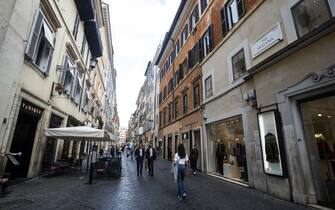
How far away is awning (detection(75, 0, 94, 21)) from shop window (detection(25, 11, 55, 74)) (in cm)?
531

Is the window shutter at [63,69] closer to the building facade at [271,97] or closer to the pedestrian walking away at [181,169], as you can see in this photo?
the pedestrian walking away at [181,169]

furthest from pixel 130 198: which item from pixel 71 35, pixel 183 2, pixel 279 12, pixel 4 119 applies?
pixel 183 2

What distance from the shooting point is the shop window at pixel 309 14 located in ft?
19.0

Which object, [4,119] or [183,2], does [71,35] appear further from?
[183,2]

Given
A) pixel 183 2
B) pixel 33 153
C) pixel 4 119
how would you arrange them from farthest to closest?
pixel 183 2
pixel 33 153
pixel 4 119

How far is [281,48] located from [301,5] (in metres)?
1.50

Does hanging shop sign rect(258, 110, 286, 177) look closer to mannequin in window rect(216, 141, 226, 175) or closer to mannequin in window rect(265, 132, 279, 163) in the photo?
mannequin in window rect(265, 132, 279, 163)

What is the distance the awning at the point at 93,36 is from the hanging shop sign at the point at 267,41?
1346cm

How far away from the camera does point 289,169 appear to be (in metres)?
6.23

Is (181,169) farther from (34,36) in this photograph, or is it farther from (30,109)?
(34,36)

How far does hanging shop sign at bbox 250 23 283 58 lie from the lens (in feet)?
23.1

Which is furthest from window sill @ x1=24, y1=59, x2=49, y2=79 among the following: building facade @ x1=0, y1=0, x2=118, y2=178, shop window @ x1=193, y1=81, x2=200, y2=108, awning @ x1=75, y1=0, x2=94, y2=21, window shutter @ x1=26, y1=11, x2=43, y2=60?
shop window @ x1=193, y1=81, x2=200, y2=108

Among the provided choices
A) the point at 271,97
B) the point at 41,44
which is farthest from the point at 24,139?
the point at 271,97

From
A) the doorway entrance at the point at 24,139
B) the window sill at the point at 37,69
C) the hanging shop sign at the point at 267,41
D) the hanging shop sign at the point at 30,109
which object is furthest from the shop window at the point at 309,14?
the doorway entrance at the point at 24,139
